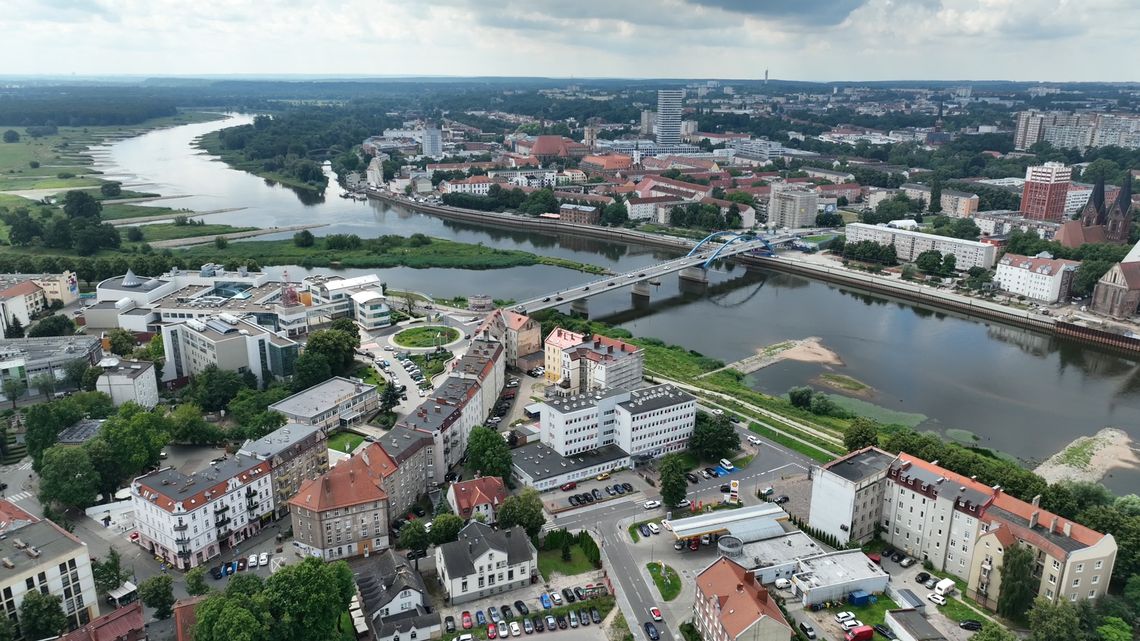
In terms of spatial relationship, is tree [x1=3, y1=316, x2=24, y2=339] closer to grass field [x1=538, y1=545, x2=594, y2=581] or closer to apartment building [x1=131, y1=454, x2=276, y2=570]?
apartment building [x1=131, y1=454, x2=276, y2=570]

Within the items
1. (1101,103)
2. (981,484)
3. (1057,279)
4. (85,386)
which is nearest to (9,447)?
(85,386)

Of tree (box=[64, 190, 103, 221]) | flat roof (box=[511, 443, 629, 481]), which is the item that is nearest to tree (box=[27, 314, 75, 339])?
flat roof (box=[511, 443, 629, 481])

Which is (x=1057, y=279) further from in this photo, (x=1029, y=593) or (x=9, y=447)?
(x=9, y=447)

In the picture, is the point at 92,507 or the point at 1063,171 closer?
the point at 92,507

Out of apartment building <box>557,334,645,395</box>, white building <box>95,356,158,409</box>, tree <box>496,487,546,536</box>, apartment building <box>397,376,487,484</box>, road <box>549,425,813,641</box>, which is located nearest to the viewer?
road <box>549,425,813,641</box>

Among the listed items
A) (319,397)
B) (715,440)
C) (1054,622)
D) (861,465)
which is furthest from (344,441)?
(1054,622)

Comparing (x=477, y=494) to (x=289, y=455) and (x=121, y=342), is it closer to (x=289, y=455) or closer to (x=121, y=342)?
(x=289, y=455)

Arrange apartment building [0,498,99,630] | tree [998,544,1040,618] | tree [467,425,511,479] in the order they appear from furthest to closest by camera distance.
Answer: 1. tree [467,425,511,479]
2. tree [998,544,1040,618]
3. apartment building [0,498,99,630]
